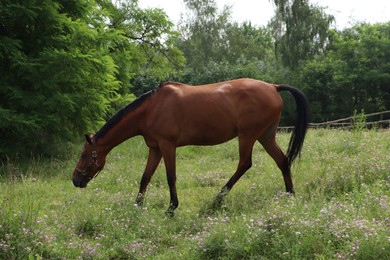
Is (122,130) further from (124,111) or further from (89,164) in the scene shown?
(89,164)

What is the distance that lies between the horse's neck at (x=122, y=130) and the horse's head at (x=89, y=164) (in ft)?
0.39

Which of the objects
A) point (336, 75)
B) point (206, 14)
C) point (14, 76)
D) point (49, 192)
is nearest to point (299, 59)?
point (336, 75)

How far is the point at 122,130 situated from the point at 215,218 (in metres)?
2.34

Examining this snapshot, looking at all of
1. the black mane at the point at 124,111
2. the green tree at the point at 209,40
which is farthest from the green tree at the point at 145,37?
the green tree at the point at 209,40

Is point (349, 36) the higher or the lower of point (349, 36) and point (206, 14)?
the lower

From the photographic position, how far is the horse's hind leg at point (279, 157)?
6020mm

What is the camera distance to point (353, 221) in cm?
365

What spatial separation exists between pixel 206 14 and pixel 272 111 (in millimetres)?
33009

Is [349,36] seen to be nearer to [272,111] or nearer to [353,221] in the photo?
[272,111]

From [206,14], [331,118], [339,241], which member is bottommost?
[331,118]

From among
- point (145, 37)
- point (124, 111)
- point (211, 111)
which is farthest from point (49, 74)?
point (145, 37)

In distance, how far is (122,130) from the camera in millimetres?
6055

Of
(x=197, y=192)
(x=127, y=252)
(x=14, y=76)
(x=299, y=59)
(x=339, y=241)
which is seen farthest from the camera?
(x=299, y=59)

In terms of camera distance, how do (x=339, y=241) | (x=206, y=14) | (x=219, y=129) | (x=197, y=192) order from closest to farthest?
(x=339, y=241), (x=219, y=129), (x=197, y=192), (x=206, y=14)
